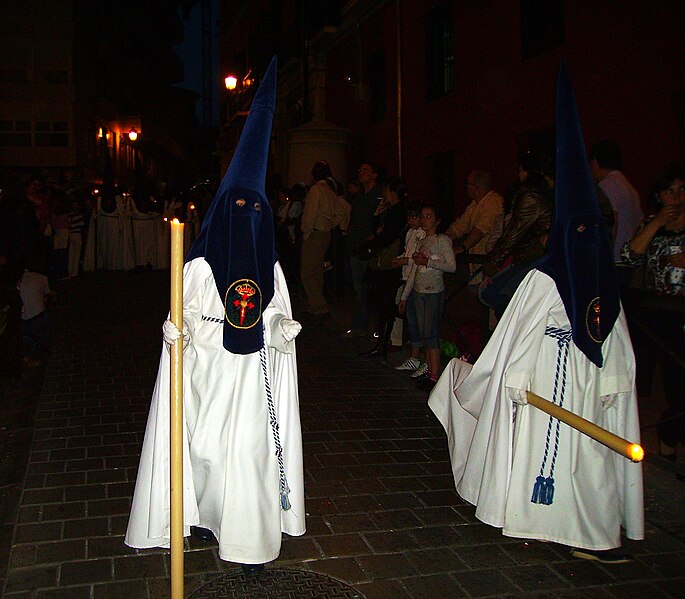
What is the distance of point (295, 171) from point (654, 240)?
44.5ft

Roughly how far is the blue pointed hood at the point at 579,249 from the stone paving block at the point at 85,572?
8.70 ft

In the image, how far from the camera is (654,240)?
541 cm

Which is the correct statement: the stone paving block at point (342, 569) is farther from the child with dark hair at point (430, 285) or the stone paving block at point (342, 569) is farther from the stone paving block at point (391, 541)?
the child with dark hair at point (430, 285)

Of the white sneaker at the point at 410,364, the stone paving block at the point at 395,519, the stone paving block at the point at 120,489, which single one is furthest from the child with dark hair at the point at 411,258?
the stone paving block at the point at 120,489

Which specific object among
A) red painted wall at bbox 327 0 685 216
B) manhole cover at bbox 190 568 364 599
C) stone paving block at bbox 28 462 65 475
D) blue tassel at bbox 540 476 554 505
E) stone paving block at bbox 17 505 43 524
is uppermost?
red painted wall at bbox 327 0 685 216

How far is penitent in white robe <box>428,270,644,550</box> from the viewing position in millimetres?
4168

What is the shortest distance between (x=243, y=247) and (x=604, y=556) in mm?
2477

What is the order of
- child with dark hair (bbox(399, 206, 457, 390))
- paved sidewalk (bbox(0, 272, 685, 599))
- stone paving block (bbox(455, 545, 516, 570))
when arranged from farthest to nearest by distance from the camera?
1. child with dark hair (bbox(399, 206, 457, 390))
2. stone paving block (bbox(455, 545, 516, 570))
3. paved sidewalk (bbox(0, 272, 685, 599))

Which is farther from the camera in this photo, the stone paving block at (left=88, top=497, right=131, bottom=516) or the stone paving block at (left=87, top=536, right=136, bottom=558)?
the stone paving block at (left=88, top=497, right=131, bottom=516)

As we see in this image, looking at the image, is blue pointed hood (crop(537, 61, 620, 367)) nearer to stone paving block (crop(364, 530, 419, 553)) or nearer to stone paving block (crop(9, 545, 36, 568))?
stone paving block (crop(364, 530, 419, 553))

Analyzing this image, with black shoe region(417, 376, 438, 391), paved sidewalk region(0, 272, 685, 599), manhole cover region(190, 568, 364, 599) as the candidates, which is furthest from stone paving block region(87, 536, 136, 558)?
black shoe region(417, 376, 438, 391)

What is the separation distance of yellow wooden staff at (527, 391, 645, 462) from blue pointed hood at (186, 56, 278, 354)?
4.56 feet

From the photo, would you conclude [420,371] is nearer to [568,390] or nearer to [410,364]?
[410,364]

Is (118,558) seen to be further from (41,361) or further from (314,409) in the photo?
(41,361)
